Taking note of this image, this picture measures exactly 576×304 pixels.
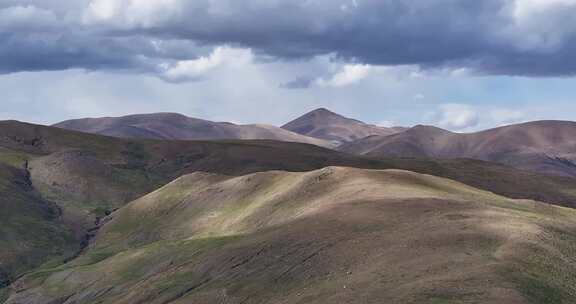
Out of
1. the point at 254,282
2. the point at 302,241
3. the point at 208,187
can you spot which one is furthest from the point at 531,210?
the point at 208,187

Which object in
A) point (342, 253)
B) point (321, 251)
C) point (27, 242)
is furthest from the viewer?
point (27, 242)

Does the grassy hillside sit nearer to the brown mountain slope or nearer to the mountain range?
the mountain range

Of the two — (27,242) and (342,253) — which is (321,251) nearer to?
(342,253)

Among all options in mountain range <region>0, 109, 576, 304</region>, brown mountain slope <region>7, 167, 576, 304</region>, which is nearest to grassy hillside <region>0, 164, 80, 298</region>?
mountain range <region>0, 109, 576, 304</region>

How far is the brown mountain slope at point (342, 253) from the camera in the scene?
69.1m

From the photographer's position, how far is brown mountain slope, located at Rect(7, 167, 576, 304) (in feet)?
227

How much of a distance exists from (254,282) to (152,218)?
97.4 meters

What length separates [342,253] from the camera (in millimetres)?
85938

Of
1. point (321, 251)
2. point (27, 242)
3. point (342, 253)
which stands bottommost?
point (27, 242)

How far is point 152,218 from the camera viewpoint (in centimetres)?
Result: 18262

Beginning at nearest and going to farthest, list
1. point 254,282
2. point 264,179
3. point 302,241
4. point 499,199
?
point 254,282 → point 302,241 → point 499,199 → point 264,179

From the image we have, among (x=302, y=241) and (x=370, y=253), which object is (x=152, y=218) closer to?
(x=302, y=241)

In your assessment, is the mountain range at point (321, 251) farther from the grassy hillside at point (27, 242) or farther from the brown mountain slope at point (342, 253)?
the grassy hillside at point (27, 242)

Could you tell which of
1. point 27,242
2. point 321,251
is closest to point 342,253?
point 321,251
